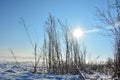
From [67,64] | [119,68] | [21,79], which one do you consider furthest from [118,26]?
[67,64]

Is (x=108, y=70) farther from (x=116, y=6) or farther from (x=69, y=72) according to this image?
(x=116, y=6)

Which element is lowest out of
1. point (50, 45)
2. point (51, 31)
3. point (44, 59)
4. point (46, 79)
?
point (46, 79)

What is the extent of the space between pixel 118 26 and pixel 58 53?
17.1 ft

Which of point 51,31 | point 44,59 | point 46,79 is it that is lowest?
point 46,79

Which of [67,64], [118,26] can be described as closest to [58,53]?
[67,64]

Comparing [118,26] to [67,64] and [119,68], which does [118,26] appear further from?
[67,64]

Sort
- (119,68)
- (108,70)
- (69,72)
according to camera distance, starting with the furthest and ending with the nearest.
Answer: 1. (108,70)
2. (69,72)
3. (119,68)

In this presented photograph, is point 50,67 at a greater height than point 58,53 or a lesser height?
lesser

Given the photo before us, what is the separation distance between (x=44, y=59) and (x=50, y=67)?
786 mm

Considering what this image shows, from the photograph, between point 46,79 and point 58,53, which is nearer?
point 46,79

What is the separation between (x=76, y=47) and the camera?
Result: 13.3m

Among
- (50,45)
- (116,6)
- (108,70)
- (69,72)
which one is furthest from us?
(108,70)

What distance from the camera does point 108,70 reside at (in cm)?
1477

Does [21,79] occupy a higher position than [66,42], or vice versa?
[66,42]
